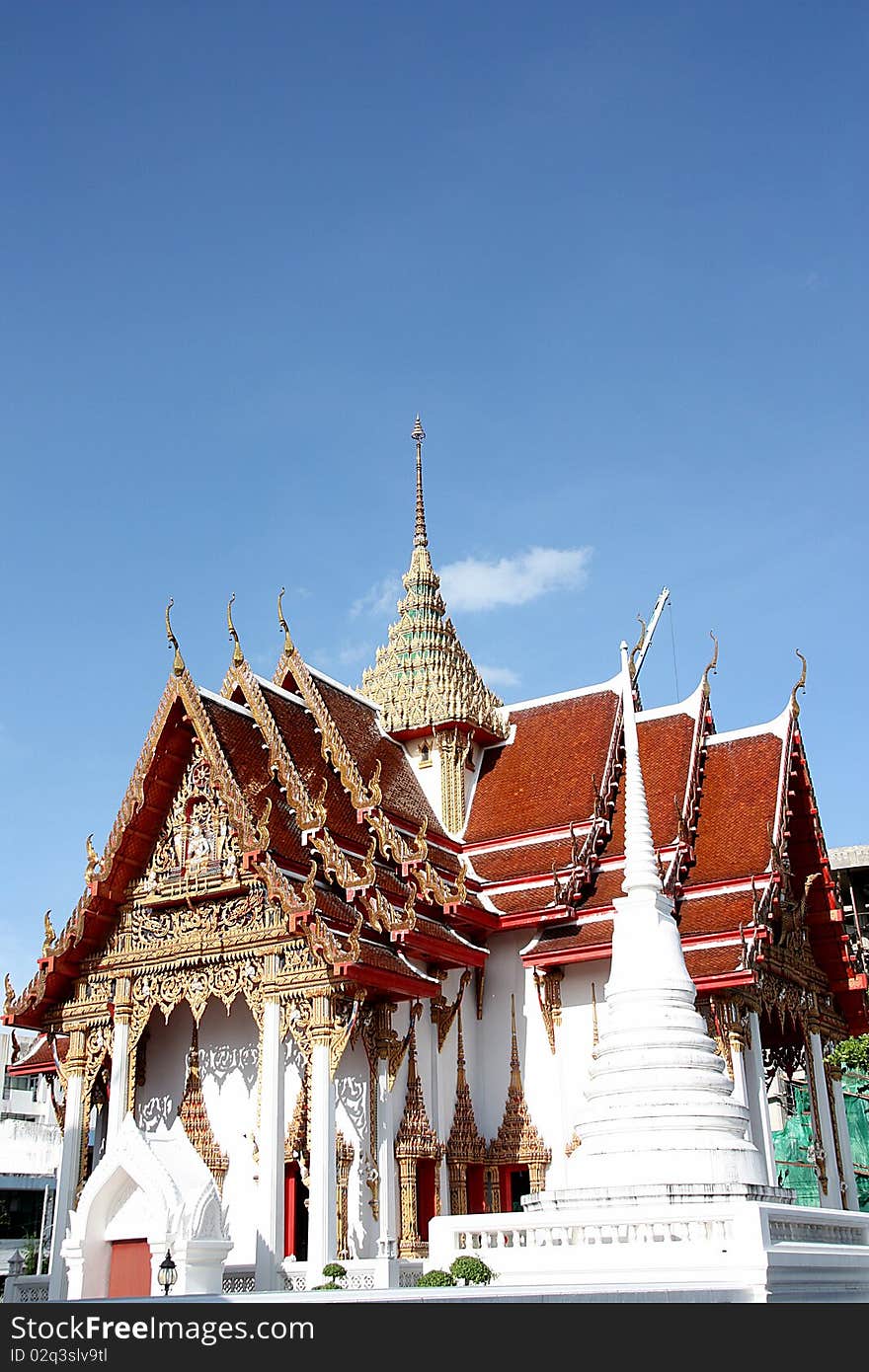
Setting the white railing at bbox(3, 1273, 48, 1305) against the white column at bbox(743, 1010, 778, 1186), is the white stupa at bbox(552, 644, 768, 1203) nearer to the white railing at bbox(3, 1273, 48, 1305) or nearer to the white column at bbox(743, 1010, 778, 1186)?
the white column at bbox(743, 1010, 778, 1186)

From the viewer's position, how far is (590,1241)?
955 centimetres

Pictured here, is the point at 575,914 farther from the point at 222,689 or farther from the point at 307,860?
the point at 222,689

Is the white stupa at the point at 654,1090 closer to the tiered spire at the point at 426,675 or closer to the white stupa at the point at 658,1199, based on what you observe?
the white stupa at the point at 658,1199

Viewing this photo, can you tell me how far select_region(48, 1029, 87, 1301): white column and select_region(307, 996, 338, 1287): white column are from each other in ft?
9.89

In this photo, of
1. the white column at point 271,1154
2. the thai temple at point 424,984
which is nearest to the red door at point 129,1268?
the thai temple at point 424,984

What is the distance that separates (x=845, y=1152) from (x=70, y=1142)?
975 centimetres

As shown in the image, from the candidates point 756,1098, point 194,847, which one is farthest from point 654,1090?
point 194,847

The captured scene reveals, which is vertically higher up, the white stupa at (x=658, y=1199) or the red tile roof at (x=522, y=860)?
the red tile roof at (x=522, y=860)

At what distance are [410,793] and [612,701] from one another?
3142 millimetres

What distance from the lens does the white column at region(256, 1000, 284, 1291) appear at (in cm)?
1283

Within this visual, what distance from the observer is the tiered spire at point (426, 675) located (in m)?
18.6

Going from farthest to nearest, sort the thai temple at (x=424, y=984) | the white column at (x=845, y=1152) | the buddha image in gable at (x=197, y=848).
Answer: the white column at (x=845, y=1152)
the buddha image in gable at (x=197, y=848)
the thai temple at (x=424, y=984)

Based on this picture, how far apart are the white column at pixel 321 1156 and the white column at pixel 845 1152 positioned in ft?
24.5
